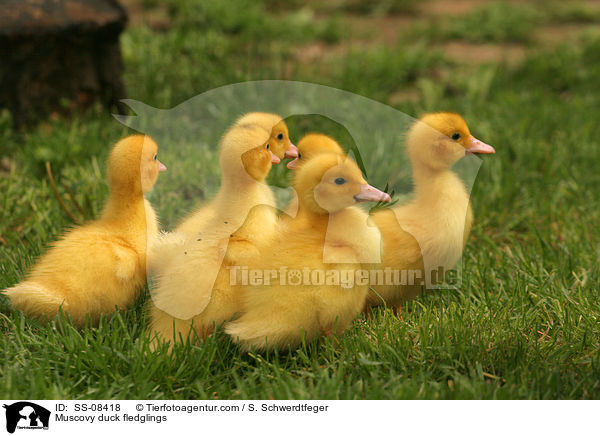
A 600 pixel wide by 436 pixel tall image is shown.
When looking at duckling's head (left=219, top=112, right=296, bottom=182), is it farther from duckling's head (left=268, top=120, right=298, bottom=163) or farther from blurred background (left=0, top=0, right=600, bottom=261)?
blurred background (left=0, top=0, right=600, bottom=261)

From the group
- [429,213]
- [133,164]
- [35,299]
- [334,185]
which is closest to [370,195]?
[334,185]

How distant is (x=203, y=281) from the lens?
2211mm

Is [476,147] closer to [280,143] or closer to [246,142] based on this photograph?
[280,143]

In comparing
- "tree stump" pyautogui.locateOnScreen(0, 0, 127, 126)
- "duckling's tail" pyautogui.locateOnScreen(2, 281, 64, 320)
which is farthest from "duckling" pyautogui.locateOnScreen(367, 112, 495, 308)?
"tree stump" pyautogui.locateOnScreen(0, 0, 127, 126)

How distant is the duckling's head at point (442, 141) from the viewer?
256 centimetres

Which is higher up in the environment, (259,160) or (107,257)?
(259,160)

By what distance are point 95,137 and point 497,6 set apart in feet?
16.4

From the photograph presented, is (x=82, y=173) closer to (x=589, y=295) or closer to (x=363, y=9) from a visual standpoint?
(x=589, y=295)

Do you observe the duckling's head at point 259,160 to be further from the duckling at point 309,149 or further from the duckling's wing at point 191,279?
the duckling's wing at point 191,279
